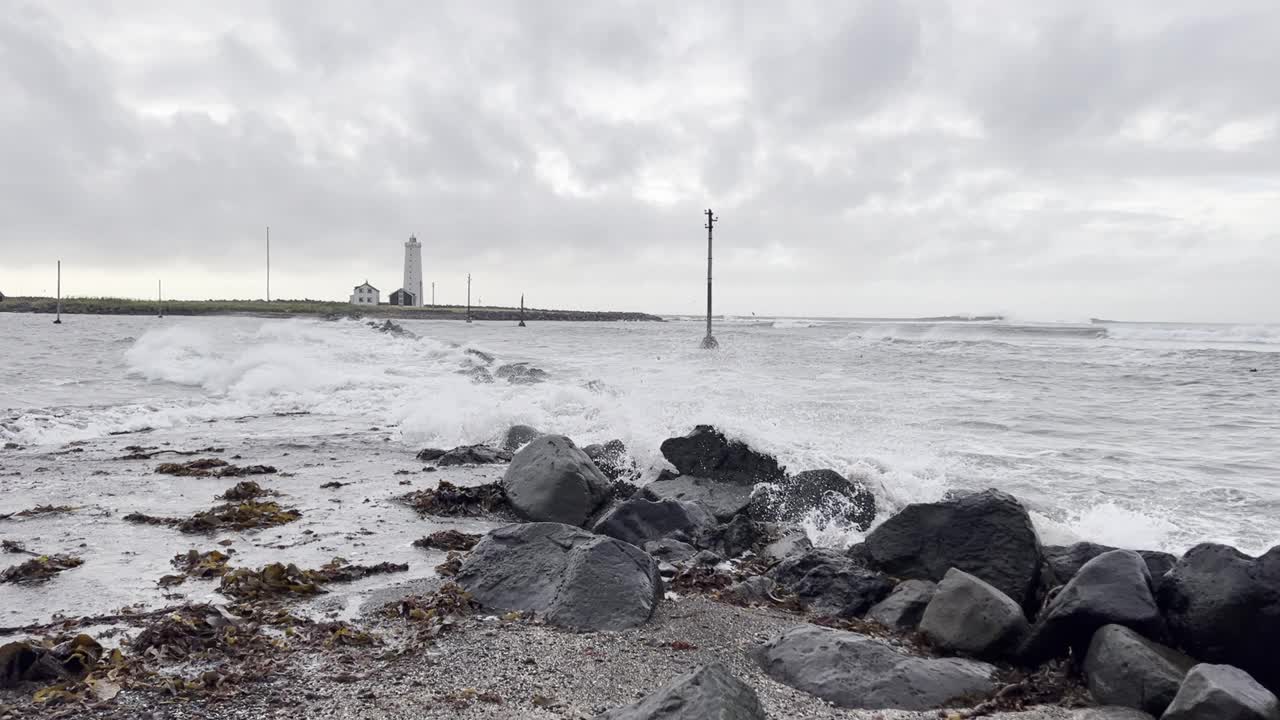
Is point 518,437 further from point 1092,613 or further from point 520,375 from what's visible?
point 1092,613

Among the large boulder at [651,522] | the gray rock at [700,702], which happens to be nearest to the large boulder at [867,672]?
the gray rock at [700,702]

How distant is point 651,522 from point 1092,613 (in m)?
3.24

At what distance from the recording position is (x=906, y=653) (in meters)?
4.09

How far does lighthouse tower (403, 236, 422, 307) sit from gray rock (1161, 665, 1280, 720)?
111721 mm

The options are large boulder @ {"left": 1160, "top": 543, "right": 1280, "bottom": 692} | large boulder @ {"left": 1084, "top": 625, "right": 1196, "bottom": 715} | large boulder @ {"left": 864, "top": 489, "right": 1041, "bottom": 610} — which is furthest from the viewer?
large boulder @ {"left": 864, "top": 489, "right": 1041, "bottom": 610}

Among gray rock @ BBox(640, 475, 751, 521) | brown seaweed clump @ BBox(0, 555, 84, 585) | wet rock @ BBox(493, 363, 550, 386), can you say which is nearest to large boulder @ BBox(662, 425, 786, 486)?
gray rock @ BBox(640, 475, 751, 521)

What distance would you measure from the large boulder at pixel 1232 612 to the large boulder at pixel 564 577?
282cm

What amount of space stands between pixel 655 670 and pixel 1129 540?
465 centimetres

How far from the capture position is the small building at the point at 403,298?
110188mm

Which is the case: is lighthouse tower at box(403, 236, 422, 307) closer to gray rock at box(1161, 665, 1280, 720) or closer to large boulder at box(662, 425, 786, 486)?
large boulder at box(662, 425, 786, 486)

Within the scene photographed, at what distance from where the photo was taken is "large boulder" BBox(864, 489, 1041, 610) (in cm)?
500

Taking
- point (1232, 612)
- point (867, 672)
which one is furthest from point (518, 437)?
point (1232, 612)

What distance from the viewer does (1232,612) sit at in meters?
3.96

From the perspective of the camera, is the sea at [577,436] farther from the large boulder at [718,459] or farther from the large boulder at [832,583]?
the large boulder at [832,583]
